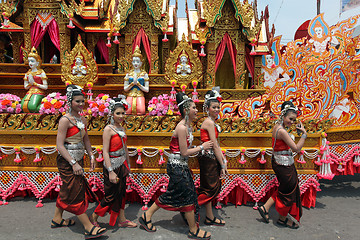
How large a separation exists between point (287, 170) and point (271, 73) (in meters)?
3.73

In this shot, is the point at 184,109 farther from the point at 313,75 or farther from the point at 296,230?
the point at 313,75

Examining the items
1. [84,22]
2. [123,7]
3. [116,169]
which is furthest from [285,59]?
[84,22]

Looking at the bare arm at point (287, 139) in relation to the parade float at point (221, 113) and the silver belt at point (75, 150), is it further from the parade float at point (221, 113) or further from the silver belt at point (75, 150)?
the silver belt at point (75, 150)

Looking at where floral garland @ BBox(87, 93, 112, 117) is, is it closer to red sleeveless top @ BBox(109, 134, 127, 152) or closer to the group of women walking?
the group of women walking

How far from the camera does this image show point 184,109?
3102 millimetres

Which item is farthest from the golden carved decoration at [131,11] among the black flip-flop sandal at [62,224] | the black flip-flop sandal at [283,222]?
the black flip-flop sandal at [283,222]

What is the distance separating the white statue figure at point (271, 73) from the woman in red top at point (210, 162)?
3.25 m

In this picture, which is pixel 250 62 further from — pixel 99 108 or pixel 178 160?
pixel 178 160

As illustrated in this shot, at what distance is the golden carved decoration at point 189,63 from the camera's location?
15.3 ft

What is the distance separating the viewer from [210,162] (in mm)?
3381

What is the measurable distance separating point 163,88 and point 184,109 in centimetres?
289

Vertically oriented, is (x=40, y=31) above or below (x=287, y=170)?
above

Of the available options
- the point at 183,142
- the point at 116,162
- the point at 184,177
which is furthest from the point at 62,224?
the point at 183,142

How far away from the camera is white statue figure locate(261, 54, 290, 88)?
5.93 meters
